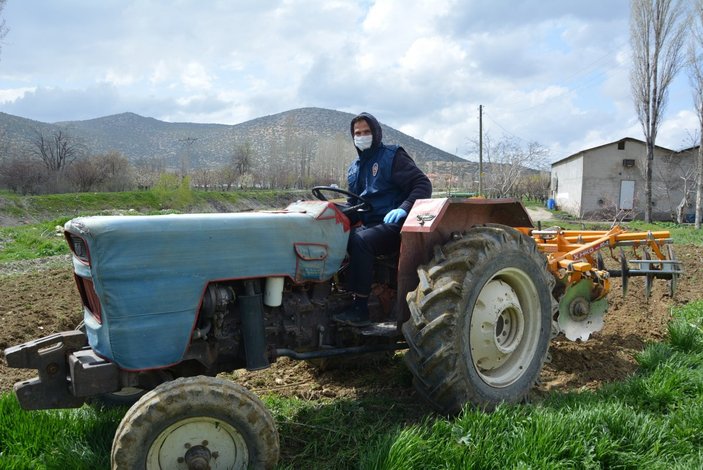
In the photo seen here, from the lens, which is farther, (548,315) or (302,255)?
(548,315)

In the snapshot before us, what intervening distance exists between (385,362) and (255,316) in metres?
1.86

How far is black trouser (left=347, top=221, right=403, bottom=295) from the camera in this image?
379cm

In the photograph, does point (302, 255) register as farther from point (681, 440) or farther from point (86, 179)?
point (86, 179)

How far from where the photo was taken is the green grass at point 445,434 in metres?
2.94

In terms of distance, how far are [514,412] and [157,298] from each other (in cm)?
219

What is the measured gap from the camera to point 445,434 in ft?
10.2

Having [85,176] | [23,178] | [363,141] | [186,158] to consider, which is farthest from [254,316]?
[186,158]

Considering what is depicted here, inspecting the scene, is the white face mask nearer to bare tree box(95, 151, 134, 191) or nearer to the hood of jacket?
the hood of jacket

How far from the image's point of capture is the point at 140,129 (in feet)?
328

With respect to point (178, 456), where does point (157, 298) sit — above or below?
above

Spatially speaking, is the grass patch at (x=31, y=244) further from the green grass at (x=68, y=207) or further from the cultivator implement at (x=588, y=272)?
the cultivator implement at (x=588, y=272)

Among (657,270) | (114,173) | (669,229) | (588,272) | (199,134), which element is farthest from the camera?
(199,134)

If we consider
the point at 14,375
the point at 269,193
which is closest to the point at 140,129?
the point at 269,193

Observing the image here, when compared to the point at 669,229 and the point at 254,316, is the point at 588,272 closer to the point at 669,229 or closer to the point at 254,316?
the point at 254,316
